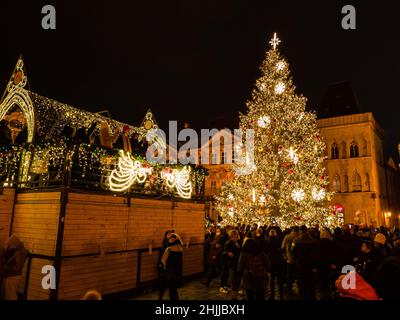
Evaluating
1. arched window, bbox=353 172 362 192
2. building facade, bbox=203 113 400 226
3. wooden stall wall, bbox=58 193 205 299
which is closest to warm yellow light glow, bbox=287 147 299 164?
wooden stall wall, bbox=58 193 205 299

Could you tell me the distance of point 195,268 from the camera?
13.6m

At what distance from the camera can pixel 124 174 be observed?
35.6 ft

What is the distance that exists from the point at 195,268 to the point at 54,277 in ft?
22.2

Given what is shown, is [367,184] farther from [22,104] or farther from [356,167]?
[22,104]

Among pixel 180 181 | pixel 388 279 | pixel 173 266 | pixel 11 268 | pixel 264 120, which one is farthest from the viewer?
pixel 264 120

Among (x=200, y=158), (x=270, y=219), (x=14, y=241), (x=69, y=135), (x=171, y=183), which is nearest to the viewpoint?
(x=14, y=241)

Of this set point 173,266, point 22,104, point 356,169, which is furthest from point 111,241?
point 356,169

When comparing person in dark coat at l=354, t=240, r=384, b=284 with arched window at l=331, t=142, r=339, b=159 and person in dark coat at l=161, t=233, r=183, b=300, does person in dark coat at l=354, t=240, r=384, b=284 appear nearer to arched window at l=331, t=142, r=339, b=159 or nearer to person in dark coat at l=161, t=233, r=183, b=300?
person in dark coat at l=161, t=233, r=183, b=300

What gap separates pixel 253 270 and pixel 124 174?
5.64 metres

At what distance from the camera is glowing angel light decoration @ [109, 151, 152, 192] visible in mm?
10586

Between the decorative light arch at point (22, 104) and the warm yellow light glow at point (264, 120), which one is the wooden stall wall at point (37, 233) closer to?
the decorative light arch at point (22, 104)

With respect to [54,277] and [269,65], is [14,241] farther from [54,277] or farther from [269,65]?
[269,65]

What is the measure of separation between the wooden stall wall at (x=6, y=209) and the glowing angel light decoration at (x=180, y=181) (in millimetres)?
5541
